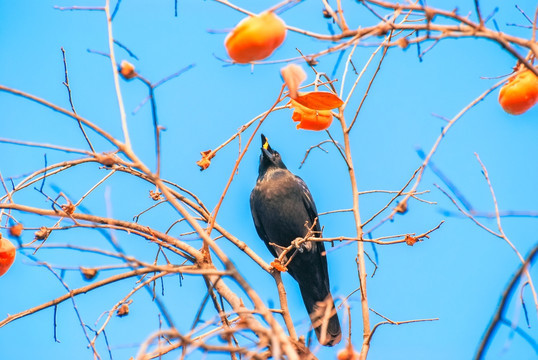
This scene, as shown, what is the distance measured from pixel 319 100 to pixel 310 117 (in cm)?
42

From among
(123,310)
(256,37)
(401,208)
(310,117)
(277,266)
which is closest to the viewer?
(401,208)

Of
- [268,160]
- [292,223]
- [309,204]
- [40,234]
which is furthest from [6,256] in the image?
[268,160]

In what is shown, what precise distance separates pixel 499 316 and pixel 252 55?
1.16 meters

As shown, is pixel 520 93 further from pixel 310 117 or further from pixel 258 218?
pixel 258 218

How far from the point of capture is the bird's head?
256 inches

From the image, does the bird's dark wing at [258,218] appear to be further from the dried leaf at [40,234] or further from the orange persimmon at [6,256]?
the orange persimmon at [6,256]

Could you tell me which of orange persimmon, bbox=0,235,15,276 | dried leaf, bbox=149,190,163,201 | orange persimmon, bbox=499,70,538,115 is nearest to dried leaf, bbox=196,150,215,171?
dried leaf, bbox=149,190,163,201

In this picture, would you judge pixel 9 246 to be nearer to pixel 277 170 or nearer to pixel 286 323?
pixel 286 323

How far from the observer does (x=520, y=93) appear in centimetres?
245

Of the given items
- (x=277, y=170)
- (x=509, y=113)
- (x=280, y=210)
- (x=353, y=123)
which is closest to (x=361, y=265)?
(x=353, y=123)

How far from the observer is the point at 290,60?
7.04 ft

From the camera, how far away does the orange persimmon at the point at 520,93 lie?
8.02 feet

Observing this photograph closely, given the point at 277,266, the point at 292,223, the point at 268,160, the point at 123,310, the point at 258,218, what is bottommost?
the point at 123,310

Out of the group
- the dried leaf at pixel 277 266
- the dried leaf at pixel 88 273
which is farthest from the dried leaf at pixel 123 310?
the dried leaf at pixel 277 266
